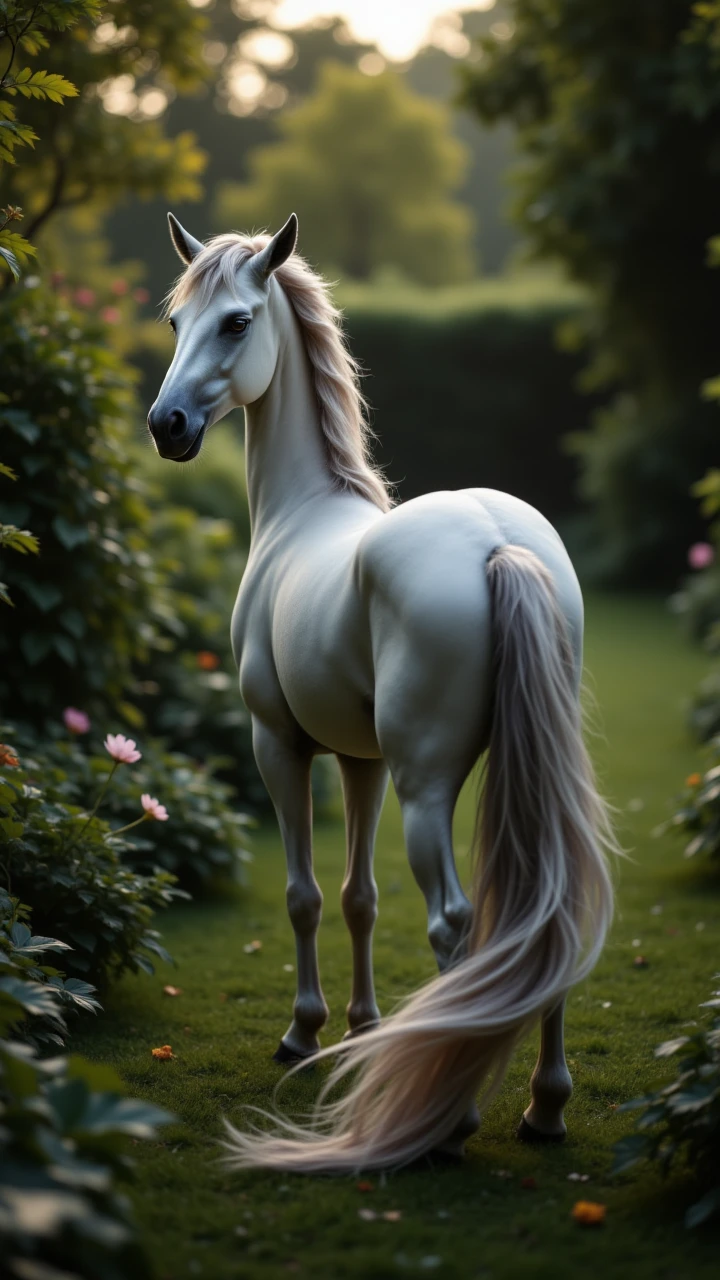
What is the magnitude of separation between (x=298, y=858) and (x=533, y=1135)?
1050mm

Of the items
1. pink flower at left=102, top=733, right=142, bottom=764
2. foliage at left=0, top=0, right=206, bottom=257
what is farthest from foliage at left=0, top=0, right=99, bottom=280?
foliage at left=0, top=0, right=206, bottom=257

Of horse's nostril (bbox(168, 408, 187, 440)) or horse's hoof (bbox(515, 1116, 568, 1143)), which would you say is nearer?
horse's hoof (bbox(515, 1116, 568, 1143))

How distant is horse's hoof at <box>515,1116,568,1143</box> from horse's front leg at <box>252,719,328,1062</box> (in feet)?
2.64

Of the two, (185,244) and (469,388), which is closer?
(185,244)

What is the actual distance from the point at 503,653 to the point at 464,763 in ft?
0.92

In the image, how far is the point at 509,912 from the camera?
8.80ft

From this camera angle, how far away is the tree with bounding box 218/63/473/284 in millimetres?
36000

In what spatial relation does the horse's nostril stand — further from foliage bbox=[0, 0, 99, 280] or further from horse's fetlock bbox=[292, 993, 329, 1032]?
horse's fetlock bbox=[292, 993, 329, 1032]

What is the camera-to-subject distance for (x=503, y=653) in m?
2.66

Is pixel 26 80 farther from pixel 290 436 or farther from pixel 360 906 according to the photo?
pixel 360 906

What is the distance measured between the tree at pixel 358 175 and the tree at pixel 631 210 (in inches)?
822

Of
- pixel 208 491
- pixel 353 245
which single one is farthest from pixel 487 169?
pixel 208 491

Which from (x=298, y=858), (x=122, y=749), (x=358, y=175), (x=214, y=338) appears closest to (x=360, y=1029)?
(x=298, y=858)

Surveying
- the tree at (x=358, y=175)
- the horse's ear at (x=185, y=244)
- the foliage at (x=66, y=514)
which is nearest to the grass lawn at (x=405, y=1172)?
the foliage at (x=66, y=514)
